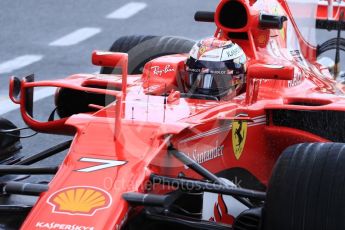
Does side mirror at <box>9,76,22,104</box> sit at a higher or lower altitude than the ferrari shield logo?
higher

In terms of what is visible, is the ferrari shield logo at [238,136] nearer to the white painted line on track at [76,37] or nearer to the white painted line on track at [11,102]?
the white painted line on track at [11,102]

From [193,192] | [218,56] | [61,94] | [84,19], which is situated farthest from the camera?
[84,19]

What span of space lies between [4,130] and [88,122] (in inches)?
46.0

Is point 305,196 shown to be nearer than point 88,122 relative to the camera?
Yes

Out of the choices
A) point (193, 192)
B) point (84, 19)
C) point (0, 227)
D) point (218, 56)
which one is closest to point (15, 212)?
point (0, 227)

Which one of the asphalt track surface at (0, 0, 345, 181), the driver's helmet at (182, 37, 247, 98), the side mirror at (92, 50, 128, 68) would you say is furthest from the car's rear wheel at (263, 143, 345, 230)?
the asphalt track surface at (0, 0, 345, 181)

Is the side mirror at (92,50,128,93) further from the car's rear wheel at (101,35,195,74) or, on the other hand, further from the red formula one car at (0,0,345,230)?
the car's rear wheel at (101,35,195,74)

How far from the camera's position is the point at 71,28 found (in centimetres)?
1205

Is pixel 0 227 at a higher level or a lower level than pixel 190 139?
lower

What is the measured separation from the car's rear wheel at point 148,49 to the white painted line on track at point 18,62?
9.47 feet

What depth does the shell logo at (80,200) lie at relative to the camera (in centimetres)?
443

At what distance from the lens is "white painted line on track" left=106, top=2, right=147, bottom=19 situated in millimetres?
12789

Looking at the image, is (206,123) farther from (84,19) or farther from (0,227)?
(84,19)

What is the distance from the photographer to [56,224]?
436 cm
